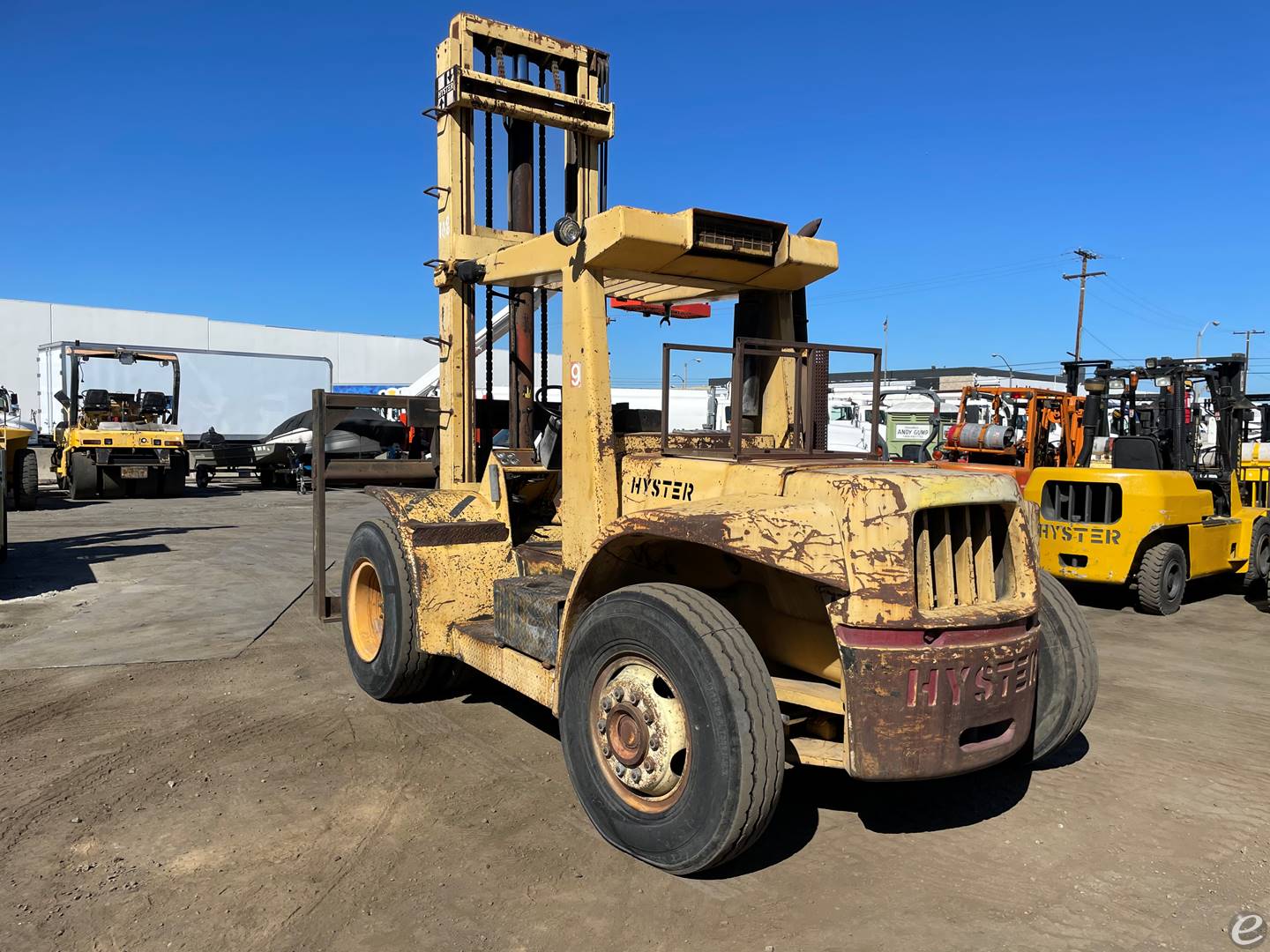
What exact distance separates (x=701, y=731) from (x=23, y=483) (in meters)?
17.4

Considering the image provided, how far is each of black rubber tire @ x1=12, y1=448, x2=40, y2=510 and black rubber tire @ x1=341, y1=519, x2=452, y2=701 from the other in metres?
14.1

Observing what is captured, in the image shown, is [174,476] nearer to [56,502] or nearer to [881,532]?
[56,502]

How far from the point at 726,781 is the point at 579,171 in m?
4.33

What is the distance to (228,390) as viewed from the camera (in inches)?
1039

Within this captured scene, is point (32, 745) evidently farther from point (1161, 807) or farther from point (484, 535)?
point (1161, 807)

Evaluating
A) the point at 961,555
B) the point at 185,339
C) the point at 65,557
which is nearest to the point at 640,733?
the point at 961,555

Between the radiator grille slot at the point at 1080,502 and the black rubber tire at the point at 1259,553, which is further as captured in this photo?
the black rubber tire at the point at 1259,553

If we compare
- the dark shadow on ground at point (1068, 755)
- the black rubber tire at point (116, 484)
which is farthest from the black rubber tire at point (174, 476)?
the dark shadow on ground at point (1068, 755)

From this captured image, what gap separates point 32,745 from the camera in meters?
4.92

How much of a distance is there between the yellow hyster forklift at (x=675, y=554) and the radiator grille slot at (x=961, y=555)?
12 millimetres

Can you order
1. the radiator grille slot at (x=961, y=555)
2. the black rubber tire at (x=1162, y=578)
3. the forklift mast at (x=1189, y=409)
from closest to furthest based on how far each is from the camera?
the radiator grille slot at (x=961, y=555) → the black rubber tire at (x=1162, y=578) → the forklift mast at (x=1189, y=409)

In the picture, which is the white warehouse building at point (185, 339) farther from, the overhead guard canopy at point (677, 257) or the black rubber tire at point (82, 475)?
the overhead guard canopy at point (677, 257)

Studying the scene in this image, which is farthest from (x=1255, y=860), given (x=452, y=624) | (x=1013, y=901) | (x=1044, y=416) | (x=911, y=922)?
(x=1044, y=416)

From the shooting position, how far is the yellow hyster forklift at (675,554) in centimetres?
327
